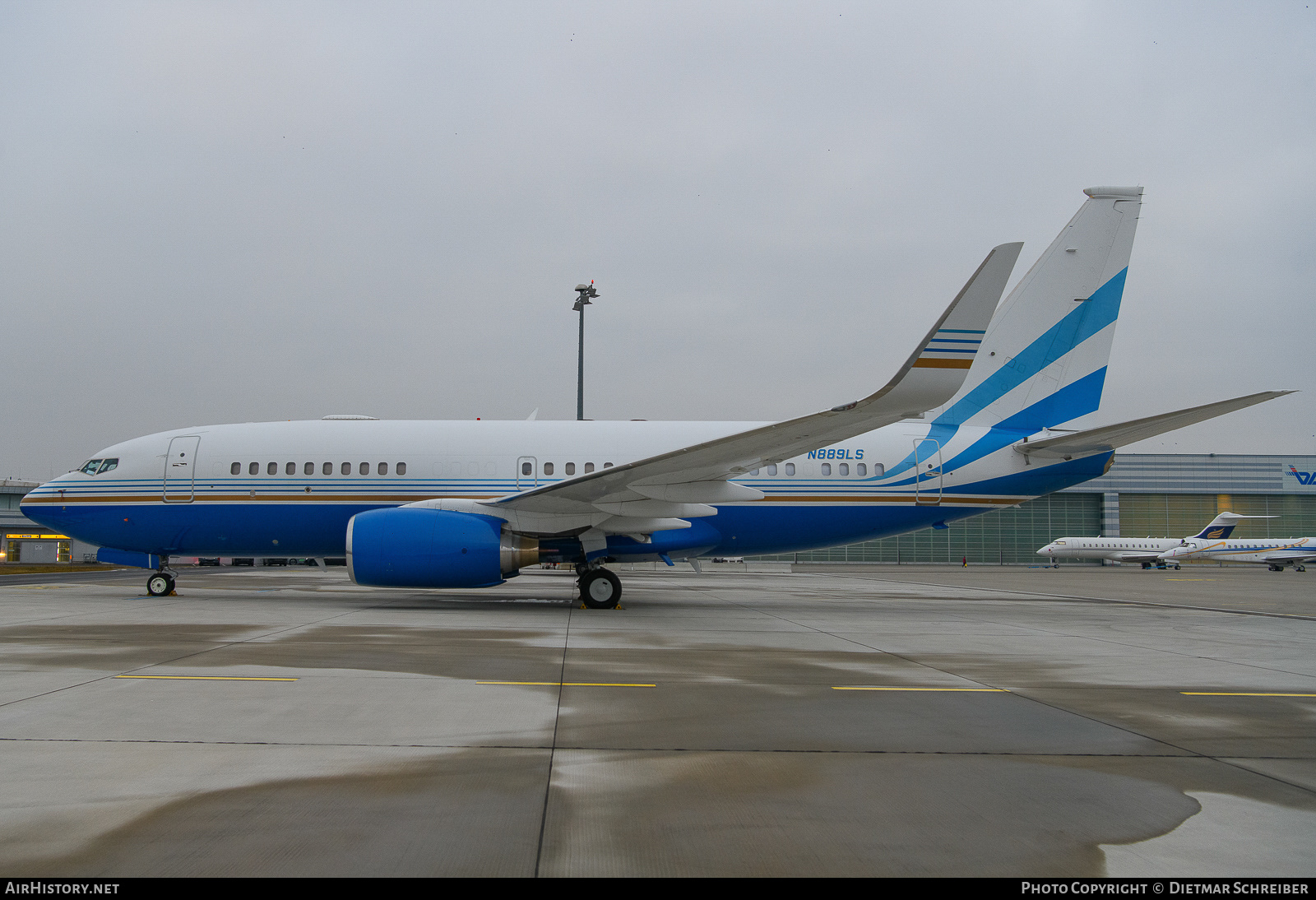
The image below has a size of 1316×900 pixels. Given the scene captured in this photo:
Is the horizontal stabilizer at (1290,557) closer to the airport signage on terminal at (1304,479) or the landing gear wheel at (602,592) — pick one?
the airport signage on terminal at (1304,479)

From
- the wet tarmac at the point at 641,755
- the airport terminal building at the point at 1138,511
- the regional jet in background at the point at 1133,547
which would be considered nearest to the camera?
the wet tarmac at the point at 641,755

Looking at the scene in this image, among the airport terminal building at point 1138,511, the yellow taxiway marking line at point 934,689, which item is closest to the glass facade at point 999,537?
the airport terminal building at point 1138,511

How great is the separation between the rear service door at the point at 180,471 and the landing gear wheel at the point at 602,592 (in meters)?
7.84

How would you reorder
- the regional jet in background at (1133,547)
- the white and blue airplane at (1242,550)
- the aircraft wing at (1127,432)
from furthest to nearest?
the regional jet in background at (1133,547)
the white and blue airplane at (1242,550)
the aircraft wing at (1127,432)

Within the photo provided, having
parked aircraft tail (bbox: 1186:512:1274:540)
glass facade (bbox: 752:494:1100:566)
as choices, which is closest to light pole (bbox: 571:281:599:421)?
glass facade (bbox: 752:494:1100:566)

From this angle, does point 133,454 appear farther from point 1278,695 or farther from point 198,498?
point 1278,695

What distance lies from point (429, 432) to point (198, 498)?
444cm

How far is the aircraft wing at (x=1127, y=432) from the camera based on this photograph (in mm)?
10298

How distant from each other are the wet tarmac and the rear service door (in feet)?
18.2

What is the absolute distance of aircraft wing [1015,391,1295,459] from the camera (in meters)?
10.3

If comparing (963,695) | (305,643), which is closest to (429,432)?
(305,643)

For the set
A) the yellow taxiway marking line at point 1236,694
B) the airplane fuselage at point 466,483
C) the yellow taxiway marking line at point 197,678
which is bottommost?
the yellow taxiway marking line at point 1236,694

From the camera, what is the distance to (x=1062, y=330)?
1490 centimetres

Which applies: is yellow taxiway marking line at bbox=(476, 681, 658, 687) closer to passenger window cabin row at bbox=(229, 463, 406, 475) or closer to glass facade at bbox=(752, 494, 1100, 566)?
passenger window cabin row at bbox=(229, 463, 406, 475)
